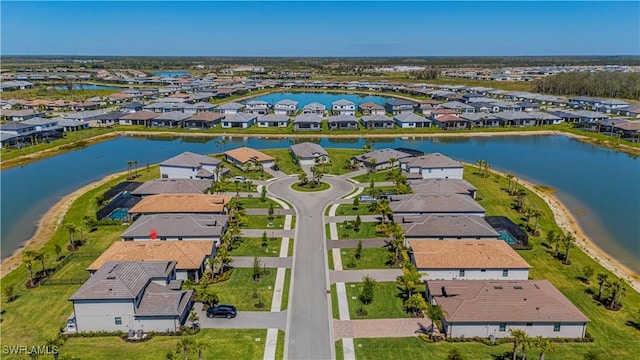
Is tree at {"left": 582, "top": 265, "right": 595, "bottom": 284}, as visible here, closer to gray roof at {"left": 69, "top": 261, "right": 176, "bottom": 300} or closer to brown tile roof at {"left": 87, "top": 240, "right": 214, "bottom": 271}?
brown tile roof at {"left": 87, "top": 240, "right": 214, "bottom": 271}

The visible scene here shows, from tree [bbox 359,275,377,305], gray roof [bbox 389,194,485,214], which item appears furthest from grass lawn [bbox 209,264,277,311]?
gray roof [bbox 389,194,485,214]

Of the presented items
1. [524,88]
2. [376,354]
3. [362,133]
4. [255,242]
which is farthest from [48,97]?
[524,88]

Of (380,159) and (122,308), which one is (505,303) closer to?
(122,308)

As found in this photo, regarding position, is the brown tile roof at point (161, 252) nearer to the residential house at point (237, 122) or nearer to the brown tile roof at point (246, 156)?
the brown tile roof at point (246, 156)

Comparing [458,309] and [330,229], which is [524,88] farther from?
[458,309]

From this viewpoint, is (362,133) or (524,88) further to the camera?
(524,88)

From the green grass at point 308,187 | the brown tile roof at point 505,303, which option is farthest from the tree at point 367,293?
the green grass at point 308,187
